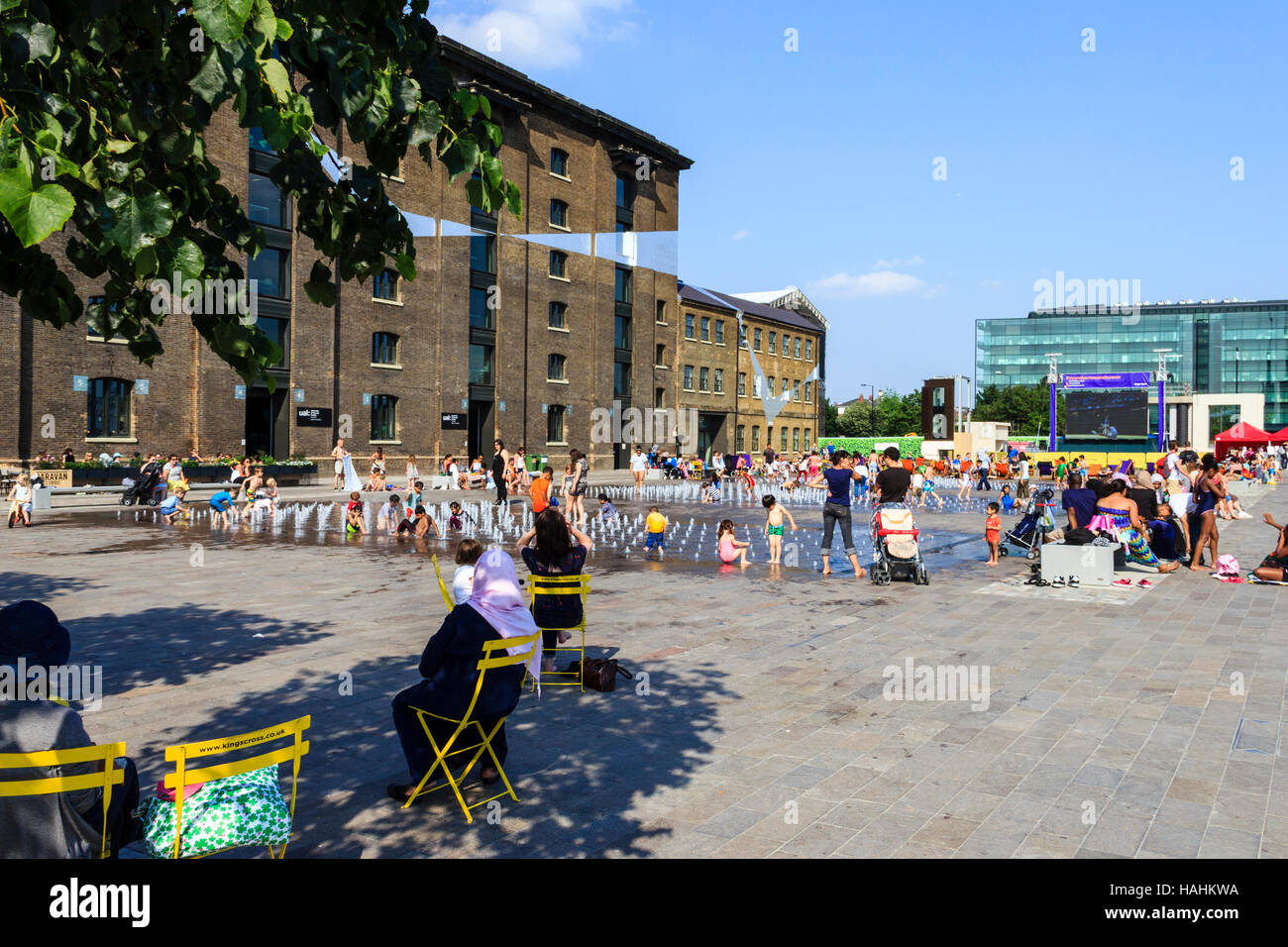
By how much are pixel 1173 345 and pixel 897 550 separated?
150m

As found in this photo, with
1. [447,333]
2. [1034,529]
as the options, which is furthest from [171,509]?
[447,333]

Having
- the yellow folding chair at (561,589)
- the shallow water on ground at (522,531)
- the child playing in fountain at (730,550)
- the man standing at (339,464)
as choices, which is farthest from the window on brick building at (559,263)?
the yellow folding chair at (561,589)

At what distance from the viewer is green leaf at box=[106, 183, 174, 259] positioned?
2.95 metres

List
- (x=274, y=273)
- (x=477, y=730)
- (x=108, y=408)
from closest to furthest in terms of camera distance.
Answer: (x=477, y=730) < (x=108, y=408) < (x=274, y=273)

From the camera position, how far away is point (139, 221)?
2980mm

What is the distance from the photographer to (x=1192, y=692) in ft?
24.5

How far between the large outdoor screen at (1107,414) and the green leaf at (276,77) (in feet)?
232

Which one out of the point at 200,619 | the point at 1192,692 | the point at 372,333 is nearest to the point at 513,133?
the point at 372,333

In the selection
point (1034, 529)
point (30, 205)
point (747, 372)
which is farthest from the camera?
point (747, 372)

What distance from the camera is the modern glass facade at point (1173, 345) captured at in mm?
137250

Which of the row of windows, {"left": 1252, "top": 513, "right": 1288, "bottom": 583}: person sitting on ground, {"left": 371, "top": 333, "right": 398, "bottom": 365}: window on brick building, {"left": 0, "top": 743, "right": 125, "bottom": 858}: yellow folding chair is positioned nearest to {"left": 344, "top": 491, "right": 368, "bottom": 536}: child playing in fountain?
{"left": 1252, "top": 513, "right": 1288, "bottom": 583}: person sitting on ground

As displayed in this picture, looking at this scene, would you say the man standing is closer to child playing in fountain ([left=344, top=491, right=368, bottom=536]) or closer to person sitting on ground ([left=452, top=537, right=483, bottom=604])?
child playing in fountain ([left=344, top=491, right=368, bottom=536])

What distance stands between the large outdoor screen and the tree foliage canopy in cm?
6982

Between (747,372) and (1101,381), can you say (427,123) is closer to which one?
(747,372)
